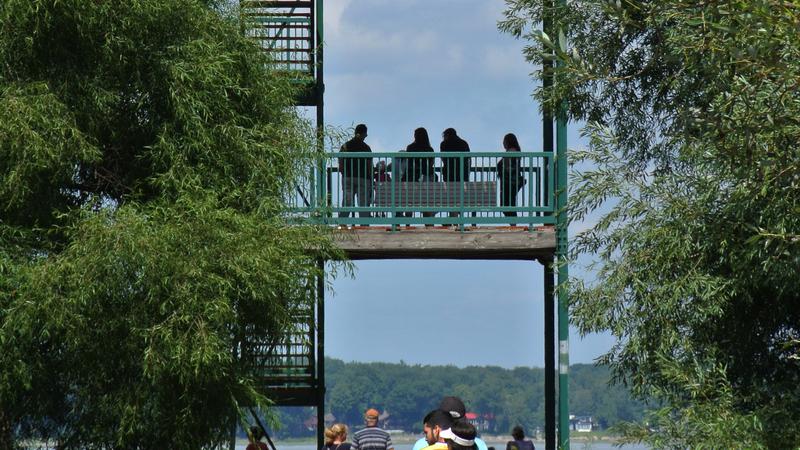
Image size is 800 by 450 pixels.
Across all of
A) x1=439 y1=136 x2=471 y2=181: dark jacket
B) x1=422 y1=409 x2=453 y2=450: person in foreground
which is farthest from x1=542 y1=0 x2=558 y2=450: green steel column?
x1=422 y1=409 x2=453 y2=450: person in foreground

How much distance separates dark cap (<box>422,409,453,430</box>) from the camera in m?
10.8

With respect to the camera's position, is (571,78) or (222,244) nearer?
(222,244)

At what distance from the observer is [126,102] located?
64.8 feet

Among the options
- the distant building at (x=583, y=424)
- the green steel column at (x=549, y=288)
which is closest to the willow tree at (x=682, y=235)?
the green steel column at (x=549, y=288)

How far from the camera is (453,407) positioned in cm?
1085

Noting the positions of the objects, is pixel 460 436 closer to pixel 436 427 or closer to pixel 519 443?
pixel 436 427

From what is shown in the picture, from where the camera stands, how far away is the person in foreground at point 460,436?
10.3 meters

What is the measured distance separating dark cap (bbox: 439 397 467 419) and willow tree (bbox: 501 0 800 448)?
5.09m

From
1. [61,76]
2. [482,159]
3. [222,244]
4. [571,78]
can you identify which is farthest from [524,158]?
[61,76]

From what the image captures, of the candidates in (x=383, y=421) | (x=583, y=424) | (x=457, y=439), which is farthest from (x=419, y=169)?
(x=583, y=424)

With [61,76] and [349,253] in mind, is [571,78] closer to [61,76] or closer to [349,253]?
[349,253]

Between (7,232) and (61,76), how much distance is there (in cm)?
197

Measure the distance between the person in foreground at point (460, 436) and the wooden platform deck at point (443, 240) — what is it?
10.7 meters

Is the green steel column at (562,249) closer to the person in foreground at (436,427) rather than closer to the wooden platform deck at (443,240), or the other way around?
the wooden platform deck at (443,240)
